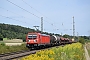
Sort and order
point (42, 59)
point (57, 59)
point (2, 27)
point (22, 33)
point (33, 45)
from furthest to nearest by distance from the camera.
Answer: point (22, 33), point (2, 27), point (33, 45), point (57, 59), point (42, 59)

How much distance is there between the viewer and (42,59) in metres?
9.50

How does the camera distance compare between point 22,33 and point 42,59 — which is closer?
point 42,59

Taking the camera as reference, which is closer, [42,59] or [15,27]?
[42,59]

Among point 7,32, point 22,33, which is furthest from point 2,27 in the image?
point 22,33

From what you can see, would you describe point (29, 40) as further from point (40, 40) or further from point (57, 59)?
point (57, 59)

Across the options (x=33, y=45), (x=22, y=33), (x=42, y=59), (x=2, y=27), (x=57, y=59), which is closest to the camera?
(x=42, y=59)

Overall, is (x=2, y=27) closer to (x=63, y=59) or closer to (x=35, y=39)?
(x=35, y=39)

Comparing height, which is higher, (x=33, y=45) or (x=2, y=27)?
(x=2, y=27)

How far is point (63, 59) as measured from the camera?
13180 mm

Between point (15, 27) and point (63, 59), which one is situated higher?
point (15, 27)

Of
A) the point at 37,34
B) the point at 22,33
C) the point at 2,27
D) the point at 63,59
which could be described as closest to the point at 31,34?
the point at 37,34

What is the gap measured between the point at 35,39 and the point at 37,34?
0.99 m

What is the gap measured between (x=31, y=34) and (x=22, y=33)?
53.6 metres

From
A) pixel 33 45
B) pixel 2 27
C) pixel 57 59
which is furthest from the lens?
pixel 2 27
